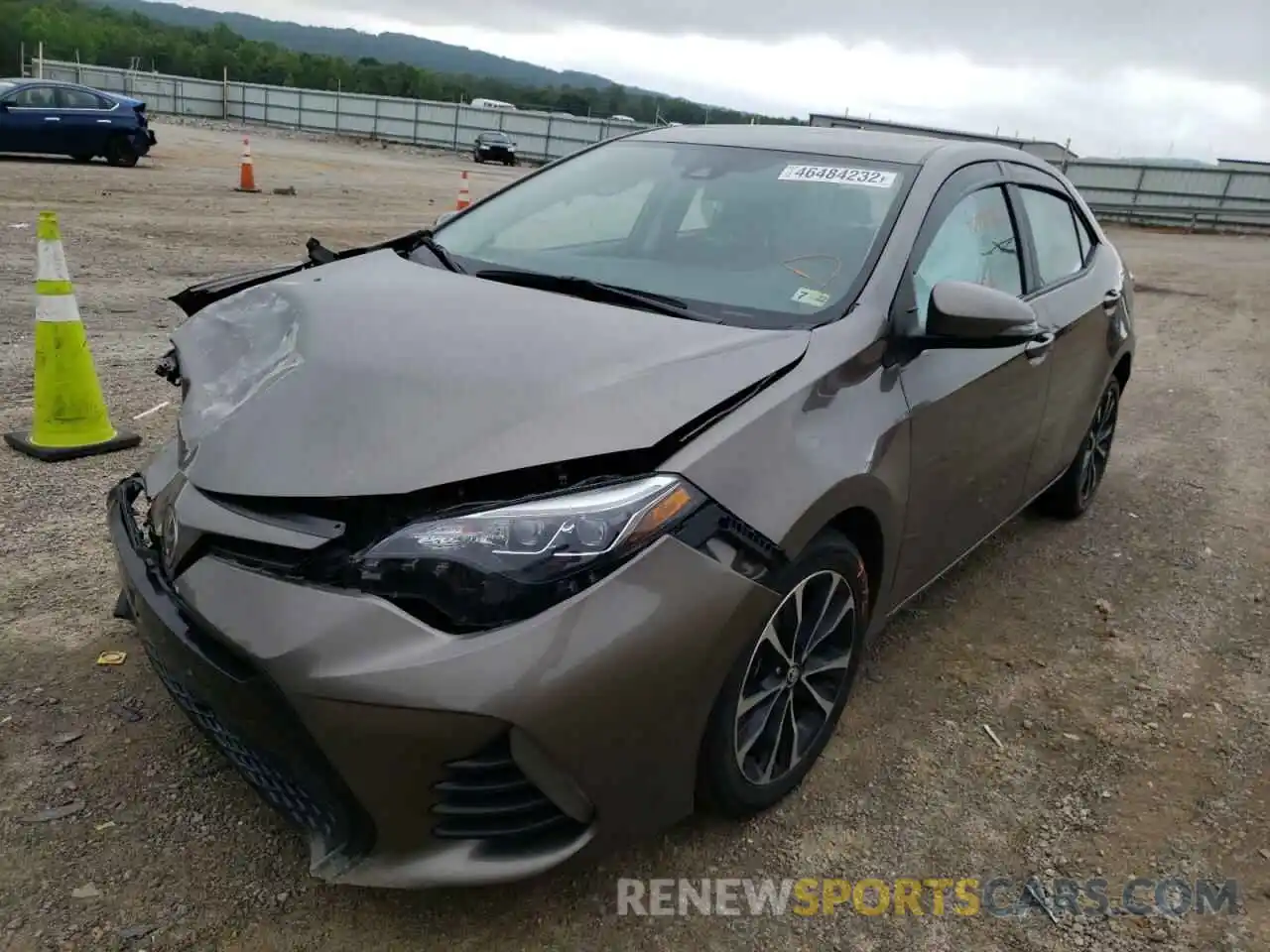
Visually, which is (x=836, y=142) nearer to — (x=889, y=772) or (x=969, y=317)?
(x=969, y=317)

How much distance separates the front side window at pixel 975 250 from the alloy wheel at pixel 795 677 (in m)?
0.83

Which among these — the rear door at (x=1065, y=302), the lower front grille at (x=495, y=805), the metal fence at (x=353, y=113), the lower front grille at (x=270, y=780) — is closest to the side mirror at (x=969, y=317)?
the rear door at (x=1065, y=302)

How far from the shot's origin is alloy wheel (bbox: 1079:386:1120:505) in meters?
4.57

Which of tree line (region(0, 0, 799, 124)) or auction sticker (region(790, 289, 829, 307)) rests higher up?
tree line (region(0, 0, 799, 124))

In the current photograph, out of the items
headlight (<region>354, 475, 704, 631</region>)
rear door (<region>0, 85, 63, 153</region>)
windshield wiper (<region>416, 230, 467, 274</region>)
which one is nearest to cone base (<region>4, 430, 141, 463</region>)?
windshield wiper (<region>416, 230, 467, 274</region>)

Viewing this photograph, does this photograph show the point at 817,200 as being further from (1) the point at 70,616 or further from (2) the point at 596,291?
(1) the point at 70,616

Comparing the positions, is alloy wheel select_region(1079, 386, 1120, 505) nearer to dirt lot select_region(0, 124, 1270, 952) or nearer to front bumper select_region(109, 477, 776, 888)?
dirt lot select_region(0, 124, 1270, 952)

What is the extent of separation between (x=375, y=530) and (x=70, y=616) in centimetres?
174

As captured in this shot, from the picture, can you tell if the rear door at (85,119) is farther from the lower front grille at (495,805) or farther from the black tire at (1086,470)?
the lower front grille at (495,805)

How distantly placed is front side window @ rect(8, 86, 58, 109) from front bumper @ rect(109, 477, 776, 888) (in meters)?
18.5

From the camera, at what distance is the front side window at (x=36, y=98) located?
55.2ft

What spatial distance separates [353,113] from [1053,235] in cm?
3847

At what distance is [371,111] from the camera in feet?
124

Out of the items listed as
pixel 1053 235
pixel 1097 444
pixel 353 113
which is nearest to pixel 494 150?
pixel 353 113
